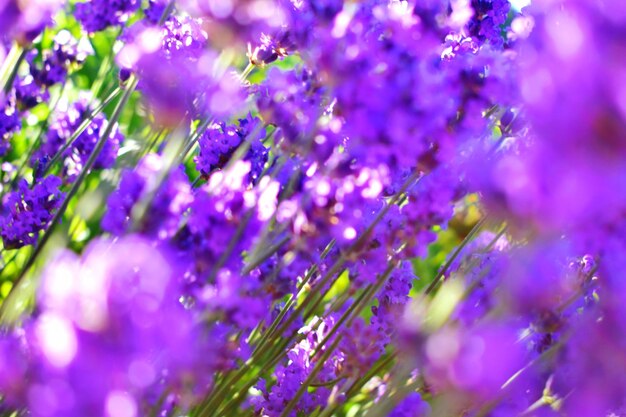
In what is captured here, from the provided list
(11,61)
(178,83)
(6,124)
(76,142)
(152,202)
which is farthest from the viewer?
(76,142)

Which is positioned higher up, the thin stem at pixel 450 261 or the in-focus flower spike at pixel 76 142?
the in-focus flower spike at pixel 76 142

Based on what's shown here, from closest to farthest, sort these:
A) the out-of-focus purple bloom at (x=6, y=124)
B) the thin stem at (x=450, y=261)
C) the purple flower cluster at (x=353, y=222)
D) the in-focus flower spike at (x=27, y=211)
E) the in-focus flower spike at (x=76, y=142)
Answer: the purple flower cluster at (x=353, y=222) < the thin stem at (x=450, y=261) < the in-focus flower spike at (x=27, y=211) < the out-of-focus purple bloom at (x=6, y=124) < the in-focus flower spike at (x=76, y=142)

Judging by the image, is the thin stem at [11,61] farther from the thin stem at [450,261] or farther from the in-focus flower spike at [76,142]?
the thin stem at [450,261]

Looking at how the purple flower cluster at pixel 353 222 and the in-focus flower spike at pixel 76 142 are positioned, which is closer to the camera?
the purple flower cluster at pixel 353 222

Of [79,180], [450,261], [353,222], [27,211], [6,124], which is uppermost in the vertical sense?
[6,124]

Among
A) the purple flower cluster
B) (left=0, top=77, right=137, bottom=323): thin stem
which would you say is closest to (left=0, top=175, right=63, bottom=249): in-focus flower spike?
the purple flower cluster

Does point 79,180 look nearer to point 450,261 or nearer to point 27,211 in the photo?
point 27,211

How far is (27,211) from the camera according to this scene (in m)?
1.27

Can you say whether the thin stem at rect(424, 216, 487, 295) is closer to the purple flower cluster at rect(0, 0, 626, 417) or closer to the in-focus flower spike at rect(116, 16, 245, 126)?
the purple flower cluster at rect(0, 0, 626, 417)

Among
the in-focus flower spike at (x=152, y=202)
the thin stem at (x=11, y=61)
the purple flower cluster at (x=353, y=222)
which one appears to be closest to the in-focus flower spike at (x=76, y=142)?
the purple flower cluster at (x=353, y=222)

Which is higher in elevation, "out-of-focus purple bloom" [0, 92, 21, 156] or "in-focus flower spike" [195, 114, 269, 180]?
"out-of-focus purple bloom" [0, 92, 21, 156]

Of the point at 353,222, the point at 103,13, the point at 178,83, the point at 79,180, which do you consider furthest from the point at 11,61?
the point at 353,222

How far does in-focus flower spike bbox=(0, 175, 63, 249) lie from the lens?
1.25 m

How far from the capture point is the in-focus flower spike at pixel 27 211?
1.25 m
